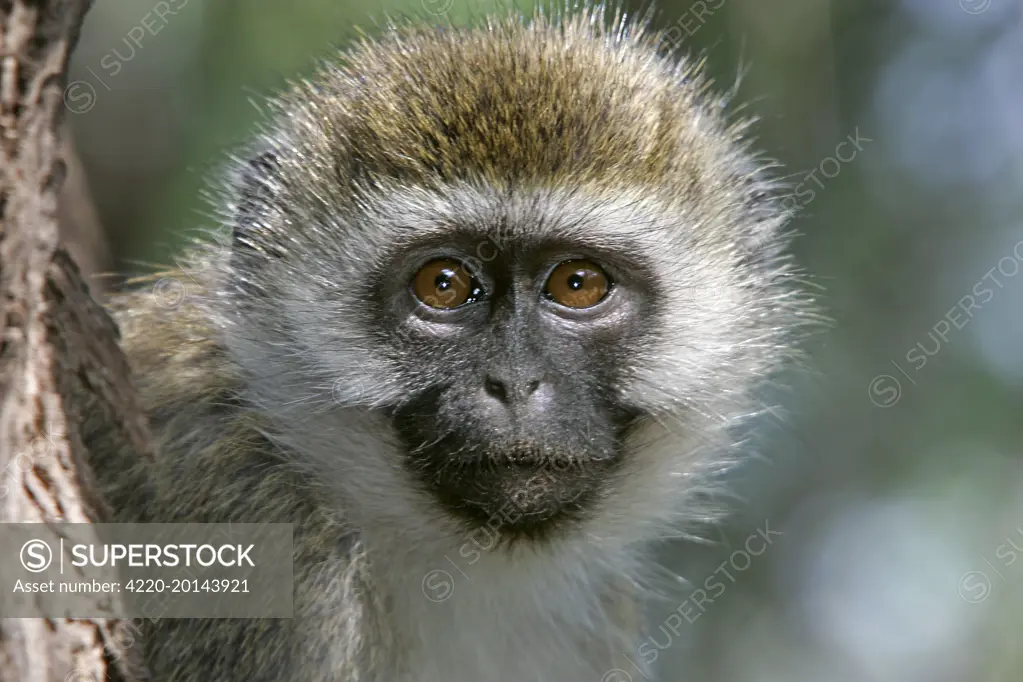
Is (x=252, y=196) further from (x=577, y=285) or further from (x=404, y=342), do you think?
(x=577, y=285)

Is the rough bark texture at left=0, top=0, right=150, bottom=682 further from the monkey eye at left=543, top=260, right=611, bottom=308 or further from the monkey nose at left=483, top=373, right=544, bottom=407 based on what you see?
the monkey eye at left=543, top=260, right=611, bottom=308

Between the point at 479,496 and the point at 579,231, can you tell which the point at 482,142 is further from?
the point at 479,496

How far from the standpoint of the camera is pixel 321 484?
2852mm

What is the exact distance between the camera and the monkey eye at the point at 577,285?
287 cm

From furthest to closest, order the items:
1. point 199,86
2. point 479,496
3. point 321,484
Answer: point 199,86, point 321,484, point 479,496

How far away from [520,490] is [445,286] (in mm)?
586

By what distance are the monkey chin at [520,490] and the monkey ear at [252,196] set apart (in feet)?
3.03

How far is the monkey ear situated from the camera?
3068 mm

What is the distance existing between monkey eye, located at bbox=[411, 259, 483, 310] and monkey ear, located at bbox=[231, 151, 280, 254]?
0.55m

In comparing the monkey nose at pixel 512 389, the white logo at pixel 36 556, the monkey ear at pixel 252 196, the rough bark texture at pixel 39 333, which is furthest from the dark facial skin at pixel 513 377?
the white logo at pixel 36 556

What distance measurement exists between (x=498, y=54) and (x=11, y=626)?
2047 mm

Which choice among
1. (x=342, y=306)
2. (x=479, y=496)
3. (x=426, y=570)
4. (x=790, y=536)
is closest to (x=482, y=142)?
(x=342, y=306)

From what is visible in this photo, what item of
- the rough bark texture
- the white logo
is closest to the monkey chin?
the rough bark texture

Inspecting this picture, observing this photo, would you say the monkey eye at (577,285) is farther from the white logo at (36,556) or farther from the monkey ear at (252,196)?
the white logo at (36,556)
